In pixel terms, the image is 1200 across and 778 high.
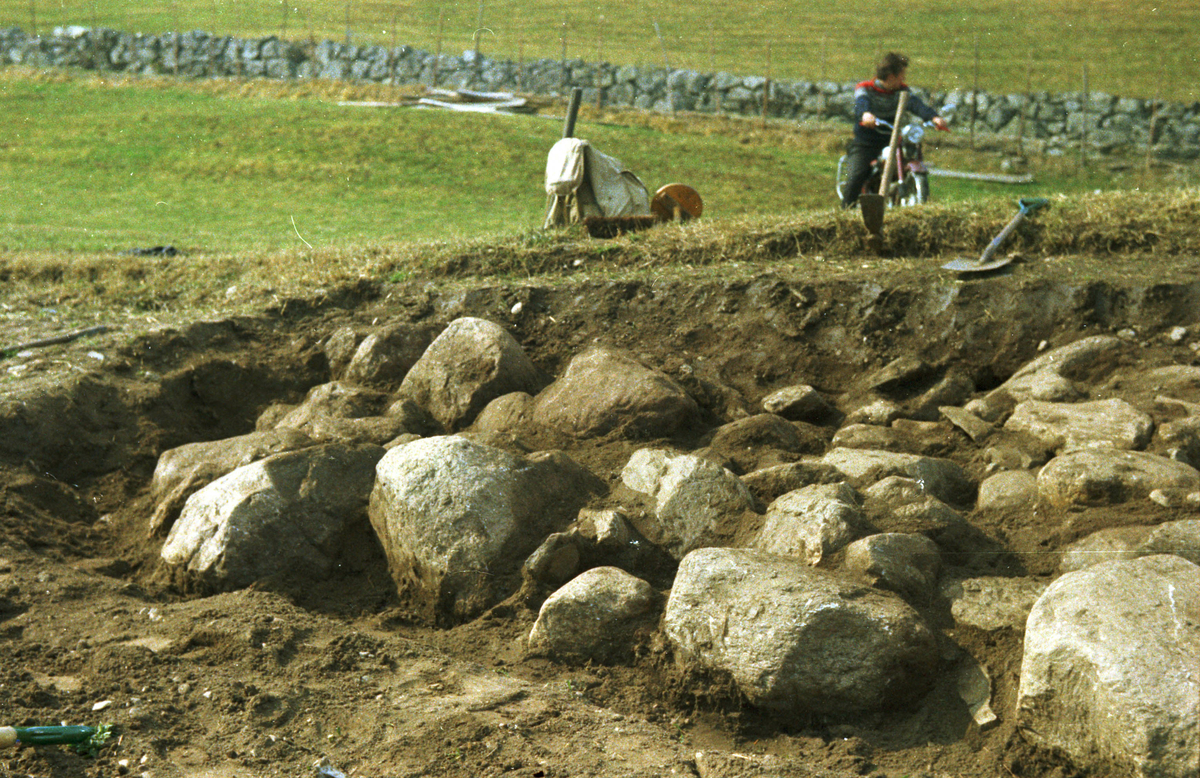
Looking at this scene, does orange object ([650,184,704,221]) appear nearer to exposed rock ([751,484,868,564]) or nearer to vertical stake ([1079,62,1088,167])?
exposed rock ([751,484,868,564])

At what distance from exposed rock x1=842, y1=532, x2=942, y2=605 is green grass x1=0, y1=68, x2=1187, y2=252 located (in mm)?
8646

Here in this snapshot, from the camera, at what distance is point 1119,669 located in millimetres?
3146

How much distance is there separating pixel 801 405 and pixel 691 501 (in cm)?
117

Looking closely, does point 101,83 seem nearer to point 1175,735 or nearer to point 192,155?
→ point 192,155

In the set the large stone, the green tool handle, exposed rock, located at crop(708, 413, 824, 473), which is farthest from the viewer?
exposed rock, located at crop(708, 413, 824, 473)

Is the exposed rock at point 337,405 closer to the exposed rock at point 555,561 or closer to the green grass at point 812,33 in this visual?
the exposed rock at point 555,561

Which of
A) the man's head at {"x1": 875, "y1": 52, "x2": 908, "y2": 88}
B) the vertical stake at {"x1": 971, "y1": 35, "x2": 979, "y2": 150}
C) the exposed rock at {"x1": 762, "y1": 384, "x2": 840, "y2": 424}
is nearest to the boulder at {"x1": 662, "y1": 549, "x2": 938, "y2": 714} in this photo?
the exposed rock at {"x1": 762, "y1": 384, "x2": 840, "y2": 424}

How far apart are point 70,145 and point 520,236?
1550 cm

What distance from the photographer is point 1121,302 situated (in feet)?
18.7

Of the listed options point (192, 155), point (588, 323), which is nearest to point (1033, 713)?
point (588, 323)

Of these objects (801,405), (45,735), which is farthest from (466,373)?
(45,735)

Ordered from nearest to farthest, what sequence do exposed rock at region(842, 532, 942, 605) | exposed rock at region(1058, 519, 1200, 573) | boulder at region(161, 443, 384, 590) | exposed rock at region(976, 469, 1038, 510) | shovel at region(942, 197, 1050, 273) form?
exposed rock at region(1058, 519, 1200, 573)
exposed rock at region(842, 532, 942, 605)
exposed rock at region(976, 469, 1038, 510)
boulder at region(161, 443, 384, 590)
shovel at region(942, 197, 1050, 273)

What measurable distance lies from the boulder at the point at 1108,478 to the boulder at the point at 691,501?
1.27 metres

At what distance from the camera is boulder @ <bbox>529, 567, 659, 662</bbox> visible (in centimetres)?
404
